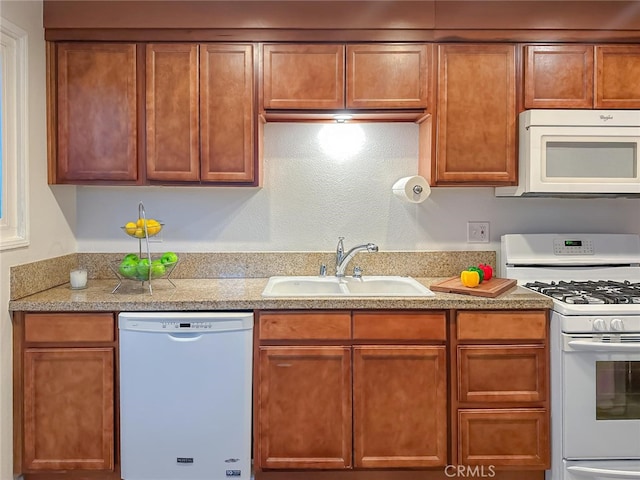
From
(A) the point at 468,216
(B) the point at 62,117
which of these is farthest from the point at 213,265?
(A) the point at 468,216

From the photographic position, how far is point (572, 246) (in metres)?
2.58

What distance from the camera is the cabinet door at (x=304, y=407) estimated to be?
2045 mm

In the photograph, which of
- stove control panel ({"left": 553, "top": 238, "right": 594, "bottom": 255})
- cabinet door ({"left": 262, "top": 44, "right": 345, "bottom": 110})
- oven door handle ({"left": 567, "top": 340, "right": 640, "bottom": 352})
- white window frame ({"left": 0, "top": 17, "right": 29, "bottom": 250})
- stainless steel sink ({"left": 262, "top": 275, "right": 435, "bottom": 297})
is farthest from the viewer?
stove control panel ({"left": 553, "top": 238, "right": 594, "bottom": 255})

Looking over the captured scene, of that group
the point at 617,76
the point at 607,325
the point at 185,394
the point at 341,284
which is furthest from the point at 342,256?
the point at 617,76

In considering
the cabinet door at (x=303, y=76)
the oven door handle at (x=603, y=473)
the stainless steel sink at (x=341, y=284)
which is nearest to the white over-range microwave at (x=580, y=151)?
the stainless steel sink at (x=341, y=284)

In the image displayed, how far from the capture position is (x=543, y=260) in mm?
2549

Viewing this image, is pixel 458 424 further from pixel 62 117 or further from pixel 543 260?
pixel 62 117

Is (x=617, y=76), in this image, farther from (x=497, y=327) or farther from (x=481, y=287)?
(x=497, y=327)

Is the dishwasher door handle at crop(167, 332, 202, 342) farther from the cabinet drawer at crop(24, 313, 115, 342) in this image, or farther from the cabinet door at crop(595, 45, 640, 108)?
the cabinet door at crop(595, 45, 640, 108)

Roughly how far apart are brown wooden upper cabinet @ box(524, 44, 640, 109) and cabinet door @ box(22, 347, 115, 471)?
2.30 m

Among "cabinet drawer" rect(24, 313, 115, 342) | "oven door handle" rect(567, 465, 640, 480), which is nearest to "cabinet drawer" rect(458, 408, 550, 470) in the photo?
"oven door handle" rect(567, 465, 640, 480)

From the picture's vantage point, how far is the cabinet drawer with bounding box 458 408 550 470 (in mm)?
2061

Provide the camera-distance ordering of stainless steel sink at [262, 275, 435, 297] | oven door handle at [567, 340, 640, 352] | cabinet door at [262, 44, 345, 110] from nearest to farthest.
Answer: oven door handle at [567, 340, 640, 352], cabinet door at [262, 44, 345, 110], stainless steel sink at [262, 275, 435, 297]

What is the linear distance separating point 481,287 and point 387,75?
42.8 inches
